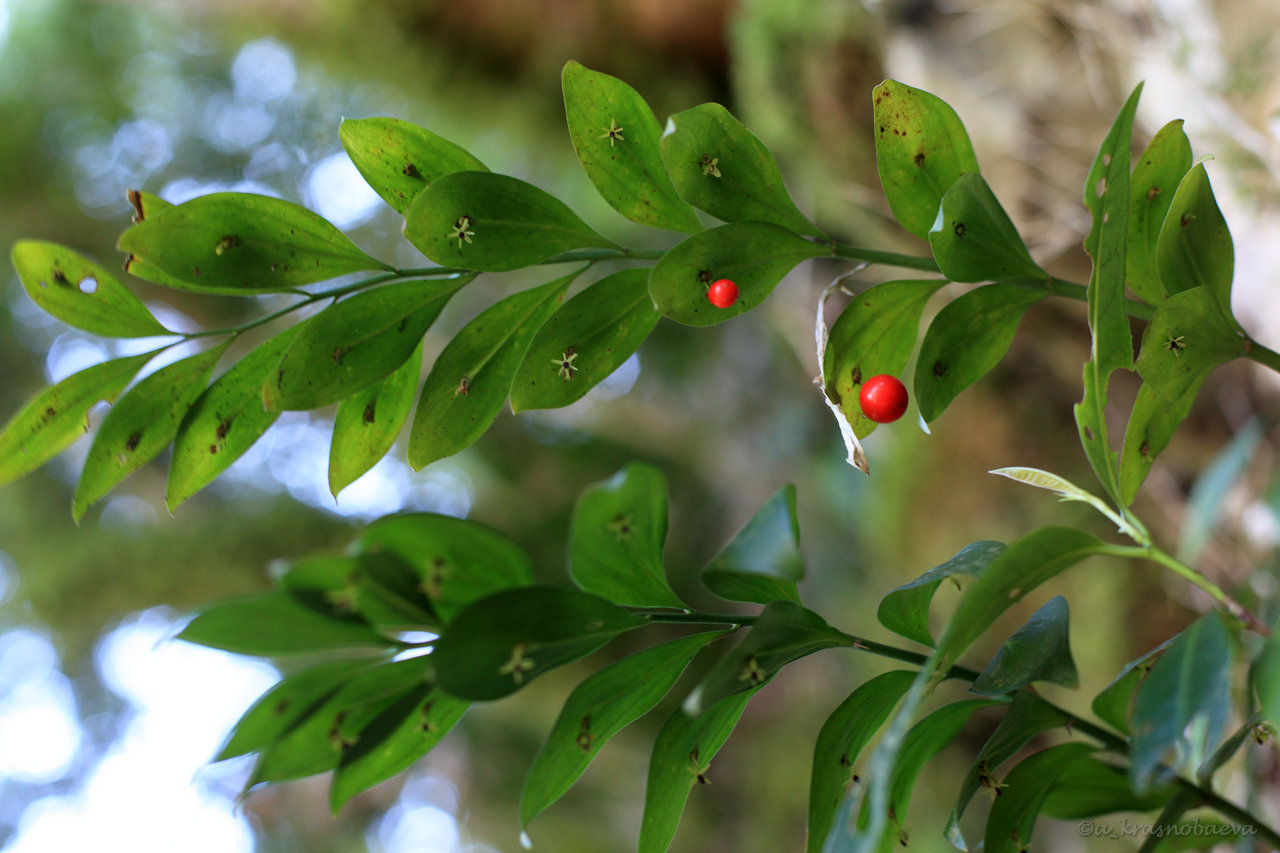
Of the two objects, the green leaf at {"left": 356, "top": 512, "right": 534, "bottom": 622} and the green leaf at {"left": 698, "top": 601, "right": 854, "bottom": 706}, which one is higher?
the green leaf at {"left": 356, "top": 512, "right": 534, "bottom": 622}

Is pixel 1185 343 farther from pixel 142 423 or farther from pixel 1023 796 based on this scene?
pixel 142 423

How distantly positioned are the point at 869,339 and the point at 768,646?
20cm

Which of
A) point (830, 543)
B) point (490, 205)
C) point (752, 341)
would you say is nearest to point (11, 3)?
point (752, 341)

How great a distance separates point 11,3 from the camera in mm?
3320

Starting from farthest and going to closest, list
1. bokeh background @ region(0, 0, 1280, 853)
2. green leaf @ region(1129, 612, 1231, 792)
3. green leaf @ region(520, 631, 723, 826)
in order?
bokeh background @ region(0, 0, 1280, 853) → green leaf @ region(520, 631, 723, 826) → green leaf @ region(1129, 612, 1231, 792)

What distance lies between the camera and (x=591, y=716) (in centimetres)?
36

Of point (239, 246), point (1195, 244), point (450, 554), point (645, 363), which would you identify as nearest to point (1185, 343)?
point (1195, 244)

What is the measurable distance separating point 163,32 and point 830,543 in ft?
11.2

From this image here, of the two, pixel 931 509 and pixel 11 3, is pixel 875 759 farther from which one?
pixel 11 3

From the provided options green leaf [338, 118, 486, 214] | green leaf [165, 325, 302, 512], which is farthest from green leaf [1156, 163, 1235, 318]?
green leaf [165, 325, 302, 512]

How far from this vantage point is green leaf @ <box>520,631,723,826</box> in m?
0.36

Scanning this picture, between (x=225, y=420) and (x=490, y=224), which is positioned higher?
(x=490, y=224)

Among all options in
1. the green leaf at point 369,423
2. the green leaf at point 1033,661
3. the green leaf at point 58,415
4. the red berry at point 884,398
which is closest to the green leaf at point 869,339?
the red berry at point 884,398

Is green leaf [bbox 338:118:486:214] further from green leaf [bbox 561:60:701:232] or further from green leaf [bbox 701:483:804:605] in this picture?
green leaf [bbox 701:483:804:605]
